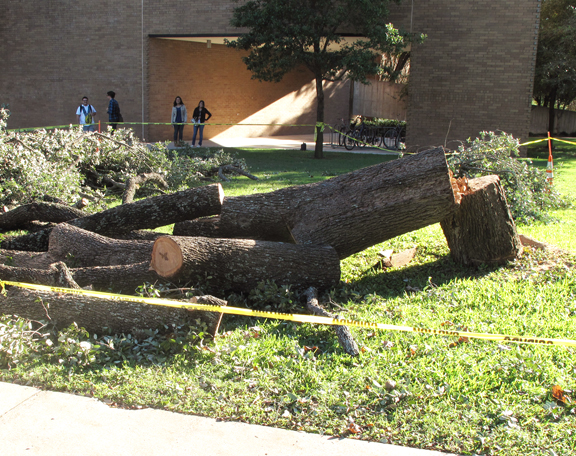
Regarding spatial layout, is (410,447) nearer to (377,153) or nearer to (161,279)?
(161,279)

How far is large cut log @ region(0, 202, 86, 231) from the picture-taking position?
230 inches

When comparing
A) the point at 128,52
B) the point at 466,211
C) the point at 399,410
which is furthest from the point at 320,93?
the point at 399,410

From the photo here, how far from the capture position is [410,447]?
2.72m

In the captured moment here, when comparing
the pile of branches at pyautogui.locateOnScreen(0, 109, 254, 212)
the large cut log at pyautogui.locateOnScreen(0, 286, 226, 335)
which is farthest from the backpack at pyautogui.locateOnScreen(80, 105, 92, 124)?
the large cut log at pyautogui.locateOnScreen(0, 286, 226, 335)

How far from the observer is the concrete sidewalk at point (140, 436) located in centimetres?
267

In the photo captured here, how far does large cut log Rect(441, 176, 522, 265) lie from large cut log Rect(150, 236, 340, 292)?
1377 mm

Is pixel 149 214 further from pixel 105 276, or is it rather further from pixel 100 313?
pixel 100 313

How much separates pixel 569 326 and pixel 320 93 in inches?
531

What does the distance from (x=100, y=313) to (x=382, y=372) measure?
6.43 ft

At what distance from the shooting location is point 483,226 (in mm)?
5129

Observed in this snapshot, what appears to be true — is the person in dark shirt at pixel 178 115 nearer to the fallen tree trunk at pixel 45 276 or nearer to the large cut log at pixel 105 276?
the large cut log at pixel 105 276

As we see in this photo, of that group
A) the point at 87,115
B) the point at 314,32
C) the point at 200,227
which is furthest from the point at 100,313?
the point at 87,115

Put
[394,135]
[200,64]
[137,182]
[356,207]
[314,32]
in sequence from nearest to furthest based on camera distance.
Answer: [356,207] → [137,182] → [314,32] → [394,135] → [200,64]

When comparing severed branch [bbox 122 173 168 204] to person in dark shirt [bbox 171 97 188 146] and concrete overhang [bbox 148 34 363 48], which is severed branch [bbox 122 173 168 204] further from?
concrete overhang [bbox 148 34 363 48]
